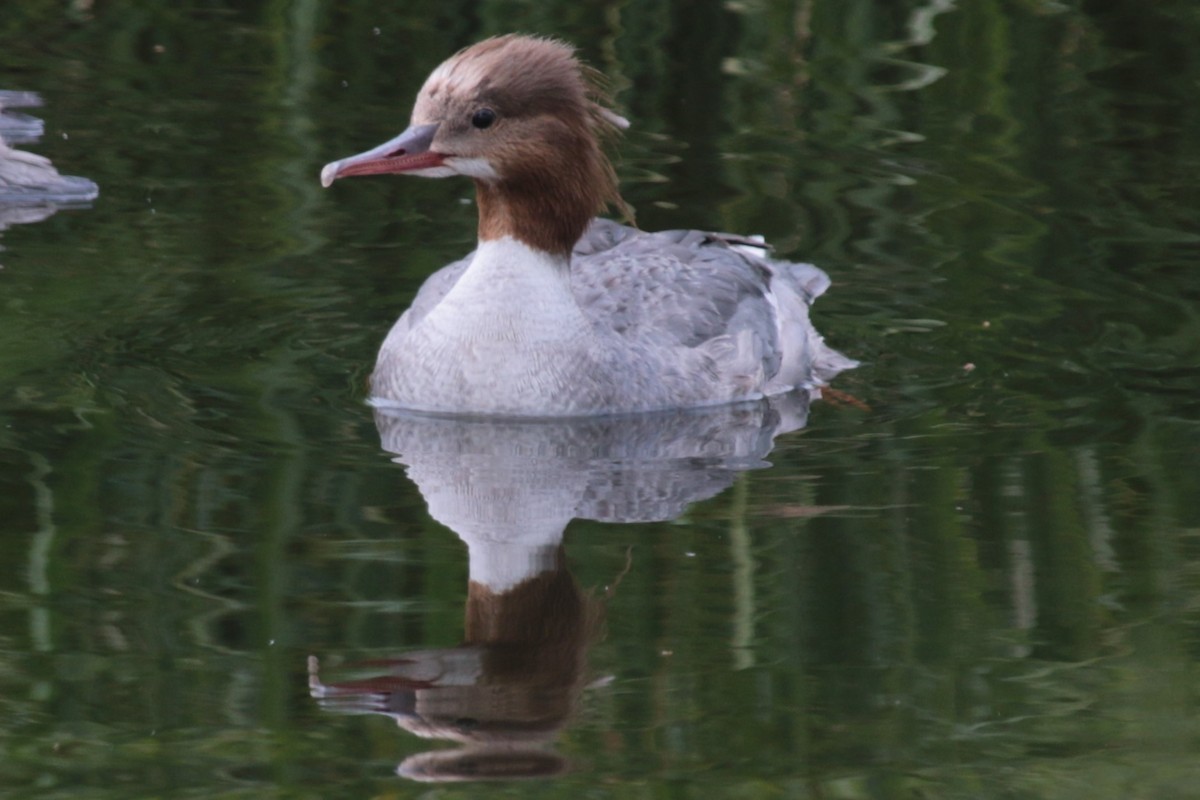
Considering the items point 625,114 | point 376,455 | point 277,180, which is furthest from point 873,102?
point 376,455

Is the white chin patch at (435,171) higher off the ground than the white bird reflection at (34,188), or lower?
higher

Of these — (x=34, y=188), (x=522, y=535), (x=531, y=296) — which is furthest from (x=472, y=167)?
(x=34, y=188)

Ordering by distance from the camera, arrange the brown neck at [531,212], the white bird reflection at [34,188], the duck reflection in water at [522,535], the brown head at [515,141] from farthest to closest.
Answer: the white bird reflection at [34,188]
the brown neck at [531,212]
the brown head at [515,141]
the duck reflection in water at [522,535]

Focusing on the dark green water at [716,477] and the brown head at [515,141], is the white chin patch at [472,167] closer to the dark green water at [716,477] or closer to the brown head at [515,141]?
the brown head at [515,141]

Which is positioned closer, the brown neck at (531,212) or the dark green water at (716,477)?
the dark green water at (716,477)

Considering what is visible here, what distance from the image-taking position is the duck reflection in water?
5.25 m

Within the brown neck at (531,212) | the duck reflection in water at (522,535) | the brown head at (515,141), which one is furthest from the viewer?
the brown neck at (531,212)

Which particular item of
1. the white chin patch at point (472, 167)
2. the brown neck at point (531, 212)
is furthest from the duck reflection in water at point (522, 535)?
the white chin patch at point (472, 167)

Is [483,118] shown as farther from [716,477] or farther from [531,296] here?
[716,477]

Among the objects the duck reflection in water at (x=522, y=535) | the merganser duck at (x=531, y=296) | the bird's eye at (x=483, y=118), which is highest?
the bird's eye at (x=483, y=118)

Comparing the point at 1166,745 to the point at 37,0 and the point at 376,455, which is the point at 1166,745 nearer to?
the point at 376,455

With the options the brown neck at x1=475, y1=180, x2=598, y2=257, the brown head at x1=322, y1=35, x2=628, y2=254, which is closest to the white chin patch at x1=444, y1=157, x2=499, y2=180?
the brown head at x1=322, y1=35, x2=628, y2=254

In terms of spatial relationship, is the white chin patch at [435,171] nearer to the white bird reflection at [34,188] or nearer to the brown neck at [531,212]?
the brown neck at [531,212]

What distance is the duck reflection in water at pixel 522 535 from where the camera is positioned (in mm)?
5250
